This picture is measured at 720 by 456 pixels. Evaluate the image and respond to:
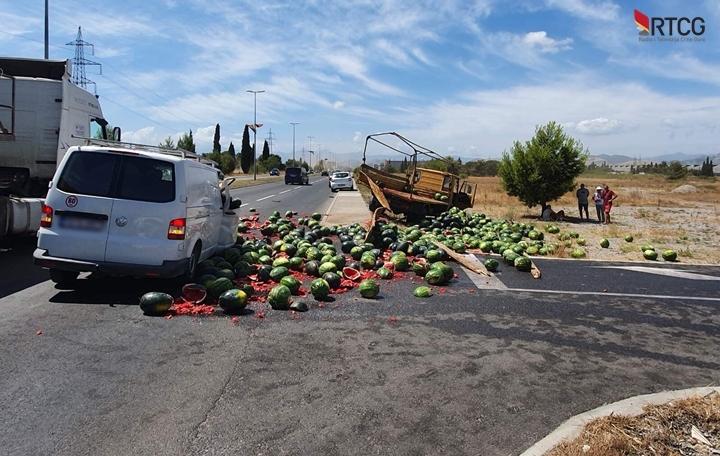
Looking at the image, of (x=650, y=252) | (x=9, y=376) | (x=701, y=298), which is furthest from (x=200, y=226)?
(x=650, y=252)

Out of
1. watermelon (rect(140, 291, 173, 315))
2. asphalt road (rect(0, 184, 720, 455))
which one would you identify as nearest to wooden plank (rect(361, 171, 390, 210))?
asphalt road (rect(0, 184, 720, 455))

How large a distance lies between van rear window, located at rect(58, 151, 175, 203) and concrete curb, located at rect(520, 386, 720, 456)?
18.4 ft

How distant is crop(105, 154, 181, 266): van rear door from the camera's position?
722cm

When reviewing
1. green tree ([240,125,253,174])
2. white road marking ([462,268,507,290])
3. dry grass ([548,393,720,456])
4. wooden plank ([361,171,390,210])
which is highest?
green tree ([240,125,253,174])

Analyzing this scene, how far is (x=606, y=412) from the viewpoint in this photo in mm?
4410

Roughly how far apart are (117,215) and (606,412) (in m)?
6.08

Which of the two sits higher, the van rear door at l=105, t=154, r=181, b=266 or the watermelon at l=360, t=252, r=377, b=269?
the van rear door at l=105, t=154, r=181, b=266

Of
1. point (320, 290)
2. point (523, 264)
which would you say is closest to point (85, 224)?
point (320, 290)

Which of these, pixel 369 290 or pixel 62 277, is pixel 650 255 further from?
pixel 62 277

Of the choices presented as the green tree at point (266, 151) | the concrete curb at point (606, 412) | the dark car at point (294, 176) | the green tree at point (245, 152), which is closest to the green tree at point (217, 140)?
the green tree at point (245, 152)

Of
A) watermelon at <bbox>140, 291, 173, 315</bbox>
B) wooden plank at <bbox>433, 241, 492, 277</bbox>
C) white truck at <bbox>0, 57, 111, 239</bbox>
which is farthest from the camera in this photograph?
white truck at <bbox>0, 57, 111, 239</bbox>

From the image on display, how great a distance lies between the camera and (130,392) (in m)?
4.58

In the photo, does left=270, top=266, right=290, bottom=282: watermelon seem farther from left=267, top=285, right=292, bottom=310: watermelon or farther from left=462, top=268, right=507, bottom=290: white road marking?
left=462, top=268, right=507, bottom=290: white road marking

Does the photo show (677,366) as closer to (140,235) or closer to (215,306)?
(215,306)
